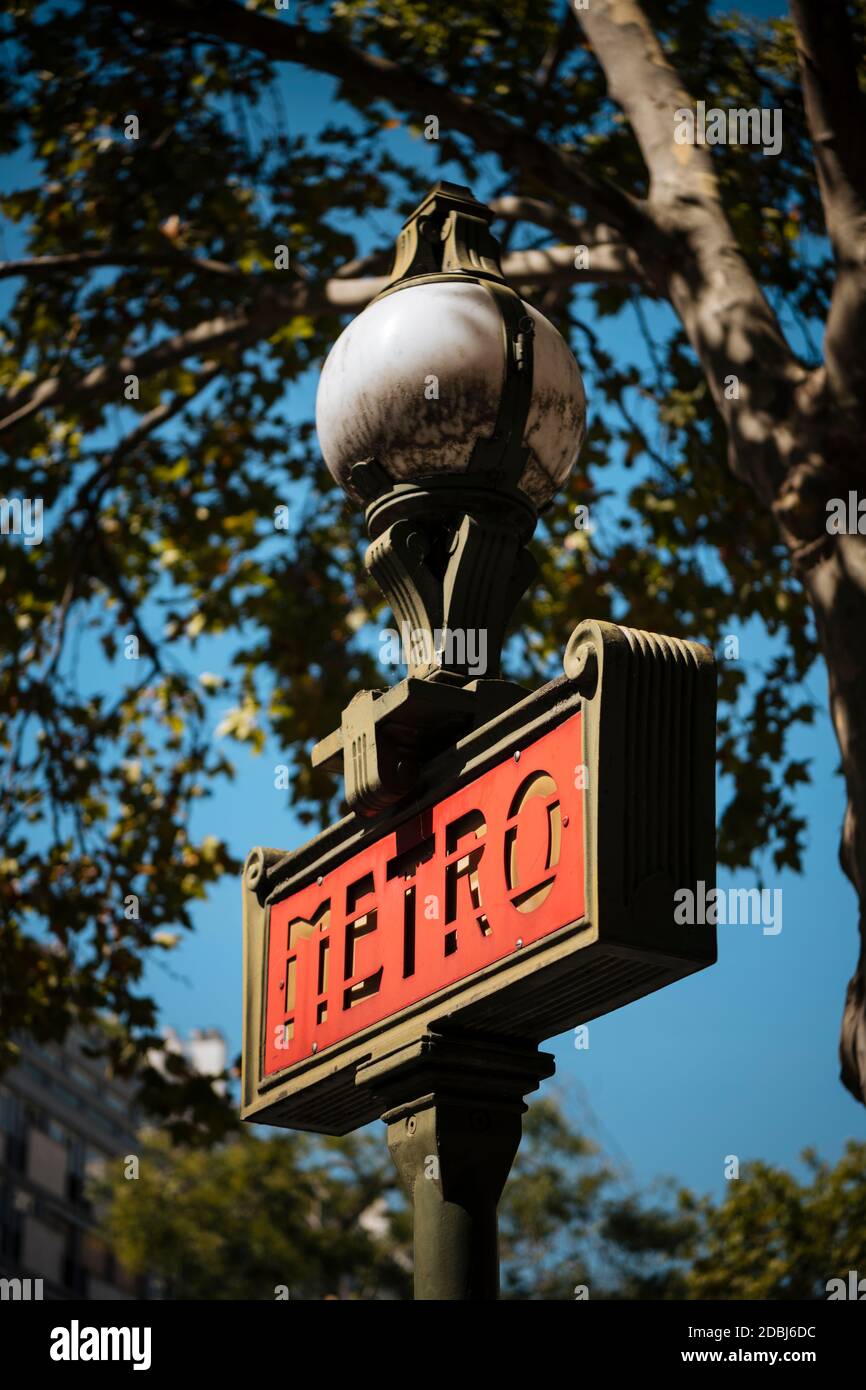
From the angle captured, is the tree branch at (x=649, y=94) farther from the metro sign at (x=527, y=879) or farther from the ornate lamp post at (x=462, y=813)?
the metro sign at (x=527, y=879)

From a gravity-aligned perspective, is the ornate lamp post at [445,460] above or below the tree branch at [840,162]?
below

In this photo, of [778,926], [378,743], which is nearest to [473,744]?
[378,743]

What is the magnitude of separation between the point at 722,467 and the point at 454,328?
26.7 ft

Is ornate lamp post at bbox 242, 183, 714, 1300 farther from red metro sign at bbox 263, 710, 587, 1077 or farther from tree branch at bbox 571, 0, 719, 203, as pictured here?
tree branch at bbox 571, 0, 719, 203

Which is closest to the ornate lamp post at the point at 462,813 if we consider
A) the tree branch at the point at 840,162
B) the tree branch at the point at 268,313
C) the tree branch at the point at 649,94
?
the tree branch at the point at 840,162

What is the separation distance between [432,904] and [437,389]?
1.00 metres

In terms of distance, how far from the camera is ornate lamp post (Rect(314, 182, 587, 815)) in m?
3.14

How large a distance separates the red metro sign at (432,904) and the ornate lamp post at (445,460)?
0.56 ft

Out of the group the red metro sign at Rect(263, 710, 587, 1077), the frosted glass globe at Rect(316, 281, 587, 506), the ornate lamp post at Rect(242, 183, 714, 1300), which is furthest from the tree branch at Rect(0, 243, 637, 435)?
the red metro sign at Rect(263, 710, 587, 1077)

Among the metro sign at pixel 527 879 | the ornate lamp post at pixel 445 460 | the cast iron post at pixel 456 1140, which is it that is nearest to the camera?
the metro sign at pixel 527 879

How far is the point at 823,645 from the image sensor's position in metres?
5.79

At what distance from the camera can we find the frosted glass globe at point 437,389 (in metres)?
3.23

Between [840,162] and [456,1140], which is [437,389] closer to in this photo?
[456,1140]
